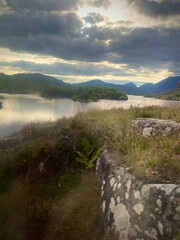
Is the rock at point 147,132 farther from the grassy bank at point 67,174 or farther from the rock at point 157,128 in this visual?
the grassy bank at point 67,174

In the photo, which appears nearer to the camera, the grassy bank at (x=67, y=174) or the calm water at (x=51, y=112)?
the grassy bank at (x=67, y=174)

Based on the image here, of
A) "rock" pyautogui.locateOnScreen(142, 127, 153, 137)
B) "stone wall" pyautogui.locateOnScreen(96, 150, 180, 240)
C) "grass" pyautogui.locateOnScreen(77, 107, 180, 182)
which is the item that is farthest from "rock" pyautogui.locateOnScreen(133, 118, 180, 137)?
"stone wall" pyautogui.locateOnScreen(96, 150, 180, 240)

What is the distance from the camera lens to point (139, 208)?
4609 mm

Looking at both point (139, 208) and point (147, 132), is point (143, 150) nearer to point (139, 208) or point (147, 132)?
point (139, 208)

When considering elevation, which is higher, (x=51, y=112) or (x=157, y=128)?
(x=157, y=128)

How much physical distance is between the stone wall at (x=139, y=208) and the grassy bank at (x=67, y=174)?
29cm

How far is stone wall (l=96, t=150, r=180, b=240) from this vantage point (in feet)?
13.8

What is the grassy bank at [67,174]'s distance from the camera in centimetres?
551

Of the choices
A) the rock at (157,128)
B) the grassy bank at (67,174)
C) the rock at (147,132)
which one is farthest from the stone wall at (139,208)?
the rock at (157,128)

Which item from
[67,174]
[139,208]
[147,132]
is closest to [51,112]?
[67,174]

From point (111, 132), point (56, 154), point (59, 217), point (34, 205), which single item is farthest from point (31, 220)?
point (111, 132)

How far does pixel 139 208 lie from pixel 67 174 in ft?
10.5

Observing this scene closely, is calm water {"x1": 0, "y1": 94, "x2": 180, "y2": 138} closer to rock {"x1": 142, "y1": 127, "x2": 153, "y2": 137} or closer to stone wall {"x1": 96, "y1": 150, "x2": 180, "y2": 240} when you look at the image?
rock {"x1": 142, "y1": 127, "x2": 153, "y2": 137}

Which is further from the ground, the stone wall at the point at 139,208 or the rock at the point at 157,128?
the rock at the point at 157,128
